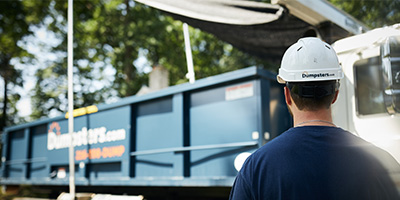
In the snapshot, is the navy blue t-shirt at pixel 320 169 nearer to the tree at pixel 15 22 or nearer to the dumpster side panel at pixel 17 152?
the dumpster side panel at pixel 17 152

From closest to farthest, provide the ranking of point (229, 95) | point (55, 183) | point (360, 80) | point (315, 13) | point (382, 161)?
point (382, 161)
point (360, 80)
point (315, 13)
point (229, 95)
point (55, 183)

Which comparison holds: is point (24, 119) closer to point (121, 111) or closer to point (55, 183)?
point (55, 183)

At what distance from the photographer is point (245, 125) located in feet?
12.3

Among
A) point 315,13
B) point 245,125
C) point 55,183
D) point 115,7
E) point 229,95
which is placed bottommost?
point 55,183

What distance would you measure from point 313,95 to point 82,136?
5027mm

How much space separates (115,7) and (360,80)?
12776 mm

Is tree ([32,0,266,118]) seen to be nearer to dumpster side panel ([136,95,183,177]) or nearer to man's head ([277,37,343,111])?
dumpster side panel ([136,95,183,177])

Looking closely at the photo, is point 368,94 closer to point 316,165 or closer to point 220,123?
A: point 220,123

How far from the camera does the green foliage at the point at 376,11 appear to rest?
8.81 meters

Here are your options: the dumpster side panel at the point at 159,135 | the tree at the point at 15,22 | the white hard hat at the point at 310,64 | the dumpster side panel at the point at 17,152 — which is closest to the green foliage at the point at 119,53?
the tree at the point at 15,22

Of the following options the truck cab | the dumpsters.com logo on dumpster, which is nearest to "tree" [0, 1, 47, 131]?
the dumpsters.com logo on dumpster

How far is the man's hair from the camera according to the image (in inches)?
52.3

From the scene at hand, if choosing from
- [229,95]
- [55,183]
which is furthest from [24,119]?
[229,95]

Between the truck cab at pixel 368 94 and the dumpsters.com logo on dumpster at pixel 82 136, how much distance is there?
299cm
